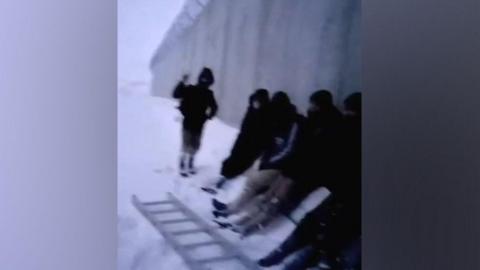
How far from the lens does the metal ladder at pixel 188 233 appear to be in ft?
3.02

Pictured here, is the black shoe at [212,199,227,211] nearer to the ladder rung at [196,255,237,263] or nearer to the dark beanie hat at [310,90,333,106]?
the ladder rung at [196,255,237,263]

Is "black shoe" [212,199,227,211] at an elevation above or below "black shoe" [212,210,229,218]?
above

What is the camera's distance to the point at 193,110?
92 centimetres

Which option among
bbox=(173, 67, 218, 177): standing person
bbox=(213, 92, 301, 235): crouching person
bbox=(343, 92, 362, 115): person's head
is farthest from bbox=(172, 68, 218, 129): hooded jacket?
bbox=(343, 92, 362, 115): person's head

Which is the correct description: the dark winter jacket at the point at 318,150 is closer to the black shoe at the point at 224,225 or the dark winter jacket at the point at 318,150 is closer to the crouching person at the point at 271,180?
the crouching person at the point at 271,180

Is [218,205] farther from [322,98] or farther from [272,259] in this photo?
[322,98]

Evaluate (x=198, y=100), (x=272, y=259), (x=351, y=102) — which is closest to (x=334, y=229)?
(x=272, y=259)

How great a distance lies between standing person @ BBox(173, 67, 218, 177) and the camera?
92 cm
